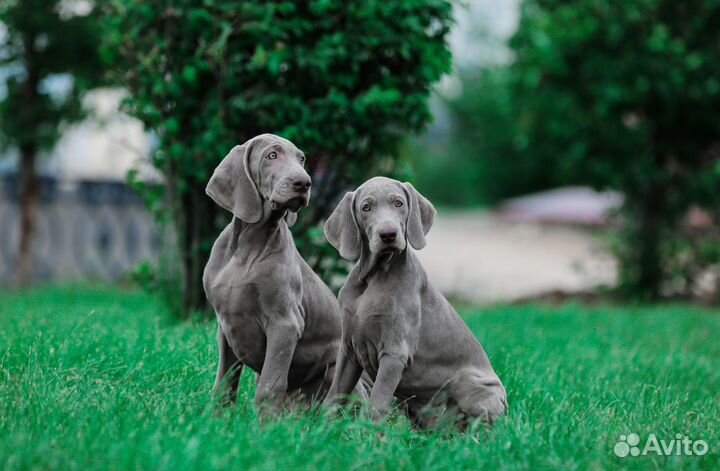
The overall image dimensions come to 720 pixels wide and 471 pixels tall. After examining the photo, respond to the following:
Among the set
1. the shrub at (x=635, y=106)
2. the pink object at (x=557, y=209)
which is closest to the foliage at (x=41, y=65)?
the shrub at (x=635, y=106)

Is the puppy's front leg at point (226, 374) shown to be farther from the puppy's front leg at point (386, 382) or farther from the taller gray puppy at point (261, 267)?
the puppy's front leg at point (386, 382)

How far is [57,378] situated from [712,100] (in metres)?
10.0

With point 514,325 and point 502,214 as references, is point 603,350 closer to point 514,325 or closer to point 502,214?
point 514,325

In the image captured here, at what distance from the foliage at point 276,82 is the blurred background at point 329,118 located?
18mm

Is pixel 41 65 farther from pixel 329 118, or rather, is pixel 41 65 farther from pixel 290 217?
pixel 290 217

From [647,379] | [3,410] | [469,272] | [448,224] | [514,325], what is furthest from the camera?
[448,224]

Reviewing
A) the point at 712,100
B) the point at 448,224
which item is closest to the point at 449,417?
the point at 712,100

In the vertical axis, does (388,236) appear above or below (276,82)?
below

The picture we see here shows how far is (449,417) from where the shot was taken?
14.3 feet

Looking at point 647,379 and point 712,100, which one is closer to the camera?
point 647,379

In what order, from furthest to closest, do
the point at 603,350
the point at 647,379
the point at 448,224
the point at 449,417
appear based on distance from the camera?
the point at 448,224
the point at 603,350
the point at 647,379
the point at 449,417

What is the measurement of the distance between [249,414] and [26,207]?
9436 millimetres

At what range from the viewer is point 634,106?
1239 centimetres

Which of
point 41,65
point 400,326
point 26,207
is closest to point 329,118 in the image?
point 400,326
